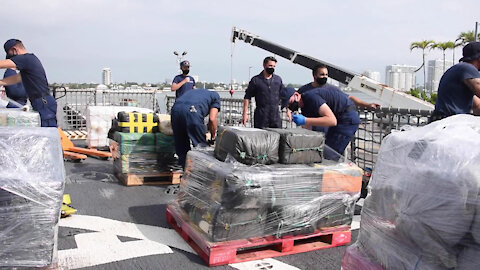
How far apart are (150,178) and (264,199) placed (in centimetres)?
324

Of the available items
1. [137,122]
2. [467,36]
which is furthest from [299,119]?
[467,36]

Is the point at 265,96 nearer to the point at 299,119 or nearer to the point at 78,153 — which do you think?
the point at 299,119

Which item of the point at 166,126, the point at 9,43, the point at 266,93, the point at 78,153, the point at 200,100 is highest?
the point at 9,43

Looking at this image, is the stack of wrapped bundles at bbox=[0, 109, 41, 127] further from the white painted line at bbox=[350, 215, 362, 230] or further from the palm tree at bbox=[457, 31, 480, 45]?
the palm tree at bbox=[457, 31, 480, 45]

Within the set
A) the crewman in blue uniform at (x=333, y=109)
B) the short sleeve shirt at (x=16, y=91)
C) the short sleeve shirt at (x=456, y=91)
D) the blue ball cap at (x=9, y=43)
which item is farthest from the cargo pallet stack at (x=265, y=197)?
the short sleeve shirt at (x=16, y=91)

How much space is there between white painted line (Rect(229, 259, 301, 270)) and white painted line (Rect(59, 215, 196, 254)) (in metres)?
0.57

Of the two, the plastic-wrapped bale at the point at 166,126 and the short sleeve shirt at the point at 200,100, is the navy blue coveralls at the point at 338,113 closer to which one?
the short sleeve shirt at the point at 200,100

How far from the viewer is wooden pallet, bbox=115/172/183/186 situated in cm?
597

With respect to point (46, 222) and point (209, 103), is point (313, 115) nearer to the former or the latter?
point (209, 103)

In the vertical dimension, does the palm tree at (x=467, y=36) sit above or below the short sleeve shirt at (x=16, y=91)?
above

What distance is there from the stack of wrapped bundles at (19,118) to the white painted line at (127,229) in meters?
1.28

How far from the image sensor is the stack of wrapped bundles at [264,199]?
10.7 ft

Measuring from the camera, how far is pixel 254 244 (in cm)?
337

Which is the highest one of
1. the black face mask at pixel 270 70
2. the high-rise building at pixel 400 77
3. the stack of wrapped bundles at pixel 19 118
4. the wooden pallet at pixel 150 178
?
the high-rise building at pixel 400 77
